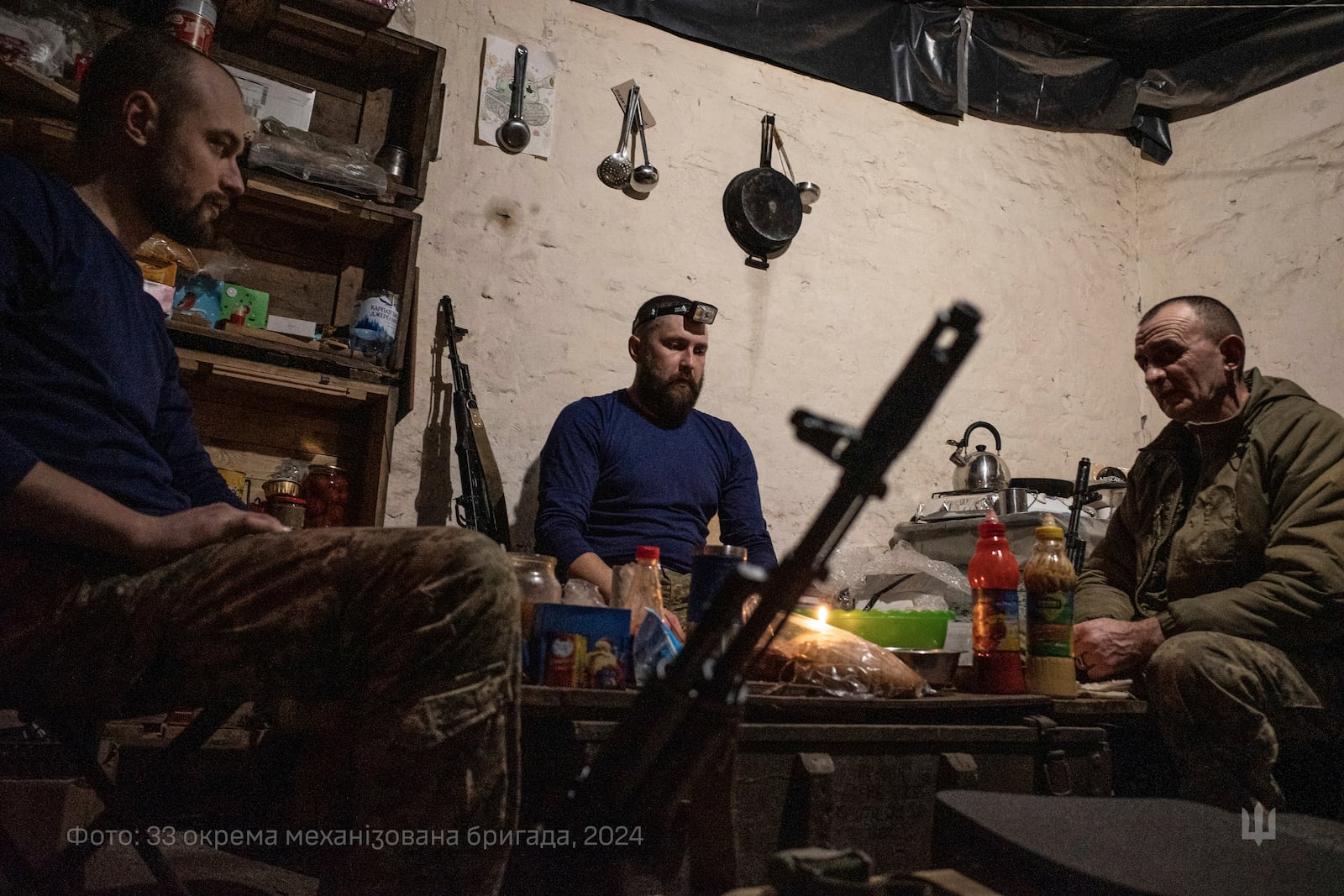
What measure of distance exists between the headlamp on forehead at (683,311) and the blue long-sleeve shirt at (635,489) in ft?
1.09

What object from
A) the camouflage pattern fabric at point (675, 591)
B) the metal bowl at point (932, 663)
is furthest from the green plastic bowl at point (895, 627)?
the camouflage pattern fabric at point (675, 591)

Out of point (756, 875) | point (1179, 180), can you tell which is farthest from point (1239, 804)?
point (1179, 180)

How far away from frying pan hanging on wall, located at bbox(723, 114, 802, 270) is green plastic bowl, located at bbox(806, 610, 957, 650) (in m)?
2.26

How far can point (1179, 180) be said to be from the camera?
15.4ft

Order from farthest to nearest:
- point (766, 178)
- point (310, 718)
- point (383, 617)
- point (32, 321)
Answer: point (766, 178) < point (310, 718) < point (32, 321) < point (383, 617)

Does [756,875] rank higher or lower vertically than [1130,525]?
lower

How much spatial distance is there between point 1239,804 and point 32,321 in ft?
7.98

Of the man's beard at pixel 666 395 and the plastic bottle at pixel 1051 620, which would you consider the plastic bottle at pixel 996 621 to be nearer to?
the plastic bottle at pixel 1051 620

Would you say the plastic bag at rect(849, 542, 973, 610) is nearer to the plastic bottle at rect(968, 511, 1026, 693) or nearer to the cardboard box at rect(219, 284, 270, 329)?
the plastic bottle at rect(968, 511, 1026, 693)

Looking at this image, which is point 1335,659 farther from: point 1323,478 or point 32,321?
point 32,321

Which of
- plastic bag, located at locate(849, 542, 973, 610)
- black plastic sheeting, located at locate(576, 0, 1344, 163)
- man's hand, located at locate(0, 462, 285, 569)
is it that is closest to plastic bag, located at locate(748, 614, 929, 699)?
man's hand, located at locate(0, 462, 285, 569)

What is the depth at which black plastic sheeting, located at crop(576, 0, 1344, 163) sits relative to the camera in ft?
13.2

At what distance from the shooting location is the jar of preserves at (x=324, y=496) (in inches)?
111

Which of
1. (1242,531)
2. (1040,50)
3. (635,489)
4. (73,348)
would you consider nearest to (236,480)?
(635,489)
